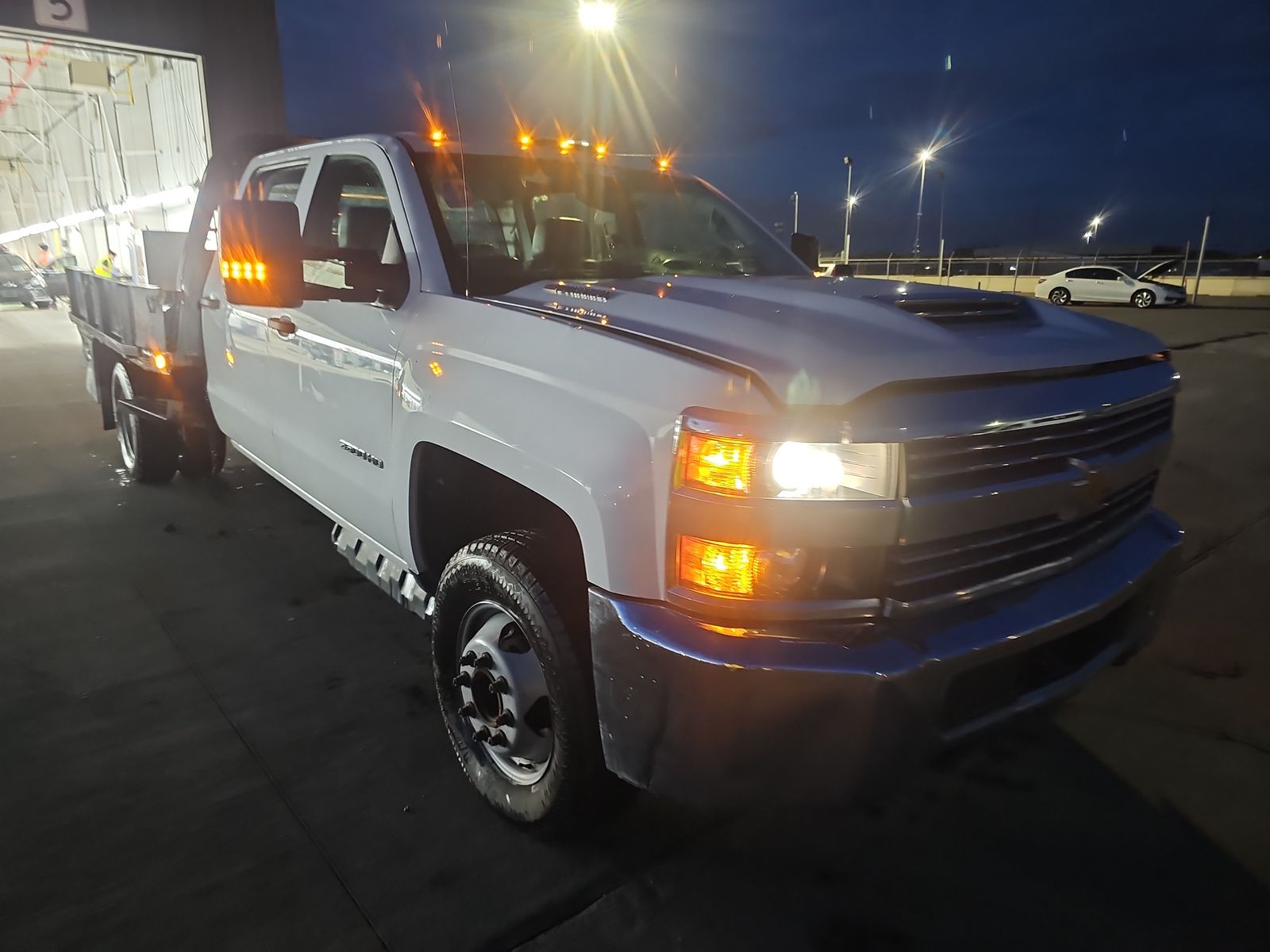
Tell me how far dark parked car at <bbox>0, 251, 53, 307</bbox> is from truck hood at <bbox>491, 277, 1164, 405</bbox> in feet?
79.2

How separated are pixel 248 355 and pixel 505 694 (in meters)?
2.56

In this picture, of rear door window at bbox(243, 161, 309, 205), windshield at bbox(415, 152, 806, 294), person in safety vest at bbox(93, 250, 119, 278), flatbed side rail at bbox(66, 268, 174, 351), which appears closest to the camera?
windshield at bbox(415, 152, 806, 294)

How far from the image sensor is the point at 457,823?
240 centimetres

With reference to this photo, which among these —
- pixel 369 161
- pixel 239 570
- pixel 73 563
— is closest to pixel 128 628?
pixel 239 570

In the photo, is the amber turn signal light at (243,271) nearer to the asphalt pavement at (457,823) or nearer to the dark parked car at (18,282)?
the asphalt pavement at (457,823)

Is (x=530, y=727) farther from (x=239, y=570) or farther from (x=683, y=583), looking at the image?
(x=239, y=570)

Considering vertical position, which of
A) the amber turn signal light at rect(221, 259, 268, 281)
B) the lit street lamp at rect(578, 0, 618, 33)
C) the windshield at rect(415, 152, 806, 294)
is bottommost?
the amber turn signal light at rect(221, 259, 268, 281)

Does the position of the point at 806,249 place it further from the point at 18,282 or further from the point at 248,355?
the point at 18,282

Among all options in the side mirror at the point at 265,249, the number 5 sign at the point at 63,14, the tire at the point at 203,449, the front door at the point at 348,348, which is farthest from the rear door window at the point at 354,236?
the number 5 sign at the point at 63,14

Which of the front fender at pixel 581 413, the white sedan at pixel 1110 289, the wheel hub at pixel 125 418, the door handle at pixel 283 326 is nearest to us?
the front fender at pixel 581 413

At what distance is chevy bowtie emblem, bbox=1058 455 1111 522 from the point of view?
6.49 ft

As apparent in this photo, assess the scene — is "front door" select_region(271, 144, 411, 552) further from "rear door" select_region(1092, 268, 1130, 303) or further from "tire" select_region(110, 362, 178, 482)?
"rear door" select_region(1092, 268, 1130, 303)

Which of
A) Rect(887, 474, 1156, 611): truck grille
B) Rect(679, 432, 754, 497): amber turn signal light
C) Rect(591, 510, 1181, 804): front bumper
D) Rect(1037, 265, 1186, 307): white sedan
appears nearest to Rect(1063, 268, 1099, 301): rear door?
Rect(1037, 265, 1186, 307): white sedan

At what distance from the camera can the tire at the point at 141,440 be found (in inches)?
216
